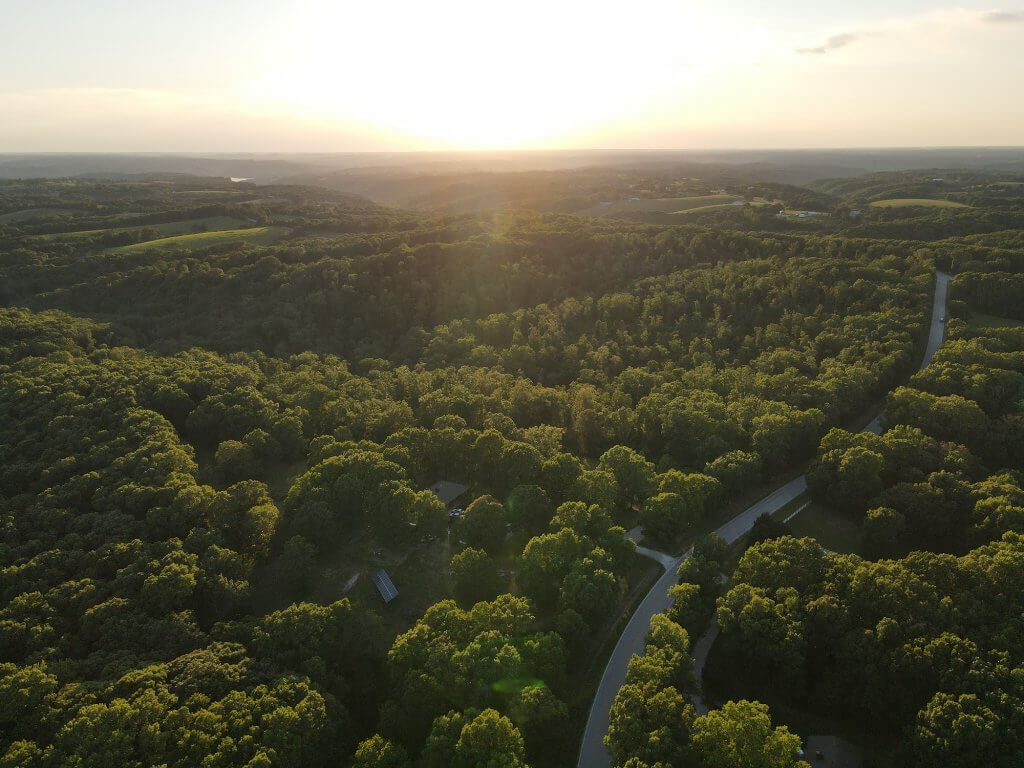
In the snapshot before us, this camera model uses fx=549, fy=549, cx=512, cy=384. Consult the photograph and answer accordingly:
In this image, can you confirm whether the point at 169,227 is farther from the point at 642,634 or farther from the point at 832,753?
the point at 832,753

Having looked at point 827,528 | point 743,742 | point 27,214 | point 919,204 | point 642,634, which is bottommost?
point 642,634

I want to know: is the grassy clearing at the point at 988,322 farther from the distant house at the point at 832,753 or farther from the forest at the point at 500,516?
the distant house at the point at 832,753

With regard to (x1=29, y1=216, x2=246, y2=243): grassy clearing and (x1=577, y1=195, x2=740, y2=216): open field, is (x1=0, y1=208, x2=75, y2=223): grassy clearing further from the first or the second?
(x1=577, y1=195, x2=740, y2=216): open field

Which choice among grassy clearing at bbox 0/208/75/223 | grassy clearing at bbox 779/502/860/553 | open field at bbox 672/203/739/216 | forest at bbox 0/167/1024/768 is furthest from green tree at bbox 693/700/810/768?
grassy clearing at bbox 0/208/75/223

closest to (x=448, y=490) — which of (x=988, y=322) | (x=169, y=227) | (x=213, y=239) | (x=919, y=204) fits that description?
(x=988, y=322)

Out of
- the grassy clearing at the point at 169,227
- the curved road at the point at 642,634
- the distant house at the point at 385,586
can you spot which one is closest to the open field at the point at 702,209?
the grassy clearing at the point at 169,227
